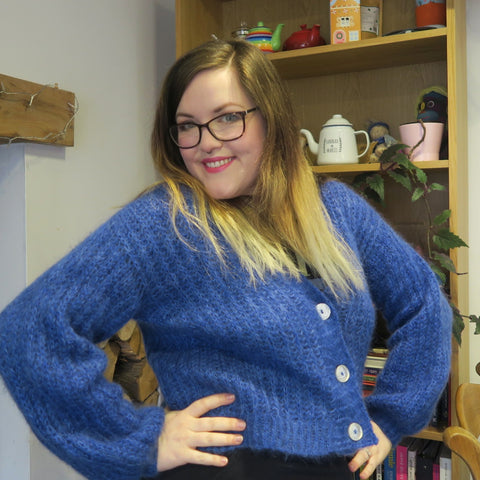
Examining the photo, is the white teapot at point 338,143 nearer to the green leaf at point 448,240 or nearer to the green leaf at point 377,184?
the green leaf at point 377,184

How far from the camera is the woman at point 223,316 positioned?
0.81 m

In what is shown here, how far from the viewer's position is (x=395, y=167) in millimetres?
1806

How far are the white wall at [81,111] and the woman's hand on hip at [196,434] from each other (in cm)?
93

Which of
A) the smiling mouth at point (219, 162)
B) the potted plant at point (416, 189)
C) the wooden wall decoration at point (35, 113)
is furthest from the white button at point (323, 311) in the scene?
the wooden wall decoration at point (35, 113)

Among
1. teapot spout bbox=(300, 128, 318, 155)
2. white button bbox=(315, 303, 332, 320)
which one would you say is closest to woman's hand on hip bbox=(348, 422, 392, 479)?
white button bbox=(315, 303, 332, 320)

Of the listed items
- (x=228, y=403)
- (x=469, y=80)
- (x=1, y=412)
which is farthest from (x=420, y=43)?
(x=1, y=412)

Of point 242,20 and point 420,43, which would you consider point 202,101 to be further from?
point 242,20

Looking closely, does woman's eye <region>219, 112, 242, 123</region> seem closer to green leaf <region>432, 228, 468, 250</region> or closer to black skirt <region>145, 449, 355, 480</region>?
black skirt <region>145, 449, 355, 480</region>

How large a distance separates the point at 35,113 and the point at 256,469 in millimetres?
1191

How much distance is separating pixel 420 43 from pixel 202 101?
116cm

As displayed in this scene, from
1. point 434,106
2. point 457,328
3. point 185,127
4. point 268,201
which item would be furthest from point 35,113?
point 457,328

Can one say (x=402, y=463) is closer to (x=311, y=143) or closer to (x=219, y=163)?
(x=311, y=143)

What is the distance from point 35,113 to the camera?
1587 mm

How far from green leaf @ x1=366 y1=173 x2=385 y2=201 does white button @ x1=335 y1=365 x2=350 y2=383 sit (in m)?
1.00
